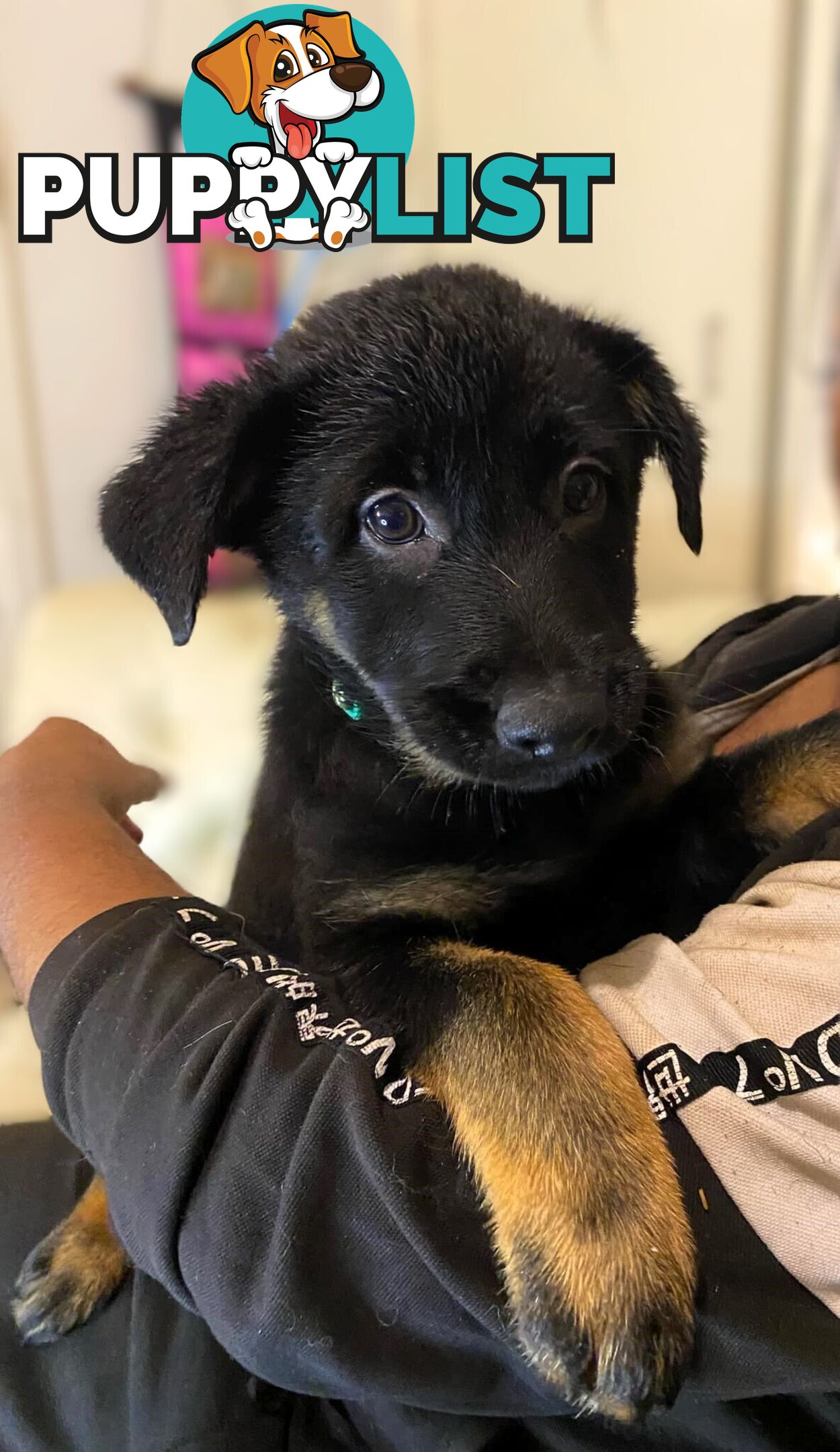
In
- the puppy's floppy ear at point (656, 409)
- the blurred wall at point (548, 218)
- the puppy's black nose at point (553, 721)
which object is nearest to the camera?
the puppy's black nose at point (553, 721)

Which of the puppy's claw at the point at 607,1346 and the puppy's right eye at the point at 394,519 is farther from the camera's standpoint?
the puppy's right eye at the point at 394,519

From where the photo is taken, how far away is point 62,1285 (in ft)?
4.52

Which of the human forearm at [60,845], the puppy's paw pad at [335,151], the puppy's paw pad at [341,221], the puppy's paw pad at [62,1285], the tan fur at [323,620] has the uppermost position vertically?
the puppy's paw pad at [335,151]

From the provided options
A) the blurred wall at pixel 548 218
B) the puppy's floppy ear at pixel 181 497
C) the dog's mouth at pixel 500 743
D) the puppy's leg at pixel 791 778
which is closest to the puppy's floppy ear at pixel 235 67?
the blurred wall at pixel 548 218

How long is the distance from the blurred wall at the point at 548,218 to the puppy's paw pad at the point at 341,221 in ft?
0.63

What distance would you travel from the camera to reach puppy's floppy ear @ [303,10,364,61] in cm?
196

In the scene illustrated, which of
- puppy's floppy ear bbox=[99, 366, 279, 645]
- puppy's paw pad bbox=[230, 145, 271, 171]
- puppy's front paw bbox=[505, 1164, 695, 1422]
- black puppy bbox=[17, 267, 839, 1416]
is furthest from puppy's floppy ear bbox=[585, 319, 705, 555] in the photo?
puppy's front paw bbox=[505, 1164, 695, 1422]

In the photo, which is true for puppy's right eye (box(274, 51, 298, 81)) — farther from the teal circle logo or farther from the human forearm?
the human forearm

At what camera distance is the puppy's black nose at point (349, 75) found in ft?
6.32

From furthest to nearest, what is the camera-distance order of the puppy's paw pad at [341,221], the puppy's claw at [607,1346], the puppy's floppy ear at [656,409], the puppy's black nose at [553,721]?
the puppy's paw pad at [341,221] → the puppy's floppy ear at [656,409] → the puppy's black nose at [553,721] → the puppy's claw at [607,1346]

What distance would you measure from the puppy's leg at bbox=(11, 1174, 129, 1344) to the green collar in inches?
33.9

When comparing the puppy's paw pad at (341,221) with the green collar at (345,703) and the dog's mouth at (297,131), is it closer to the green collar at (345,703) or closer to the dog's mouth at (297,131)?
the dog's mouth at (297,131)

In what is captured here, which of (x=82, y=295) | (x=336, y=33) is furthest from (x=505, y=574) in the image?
(x=82, y=295)

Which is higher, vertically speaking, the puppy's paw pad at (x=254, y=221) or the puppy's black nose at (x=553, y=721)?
the puppy's paw pad at (x=254, y=221)
